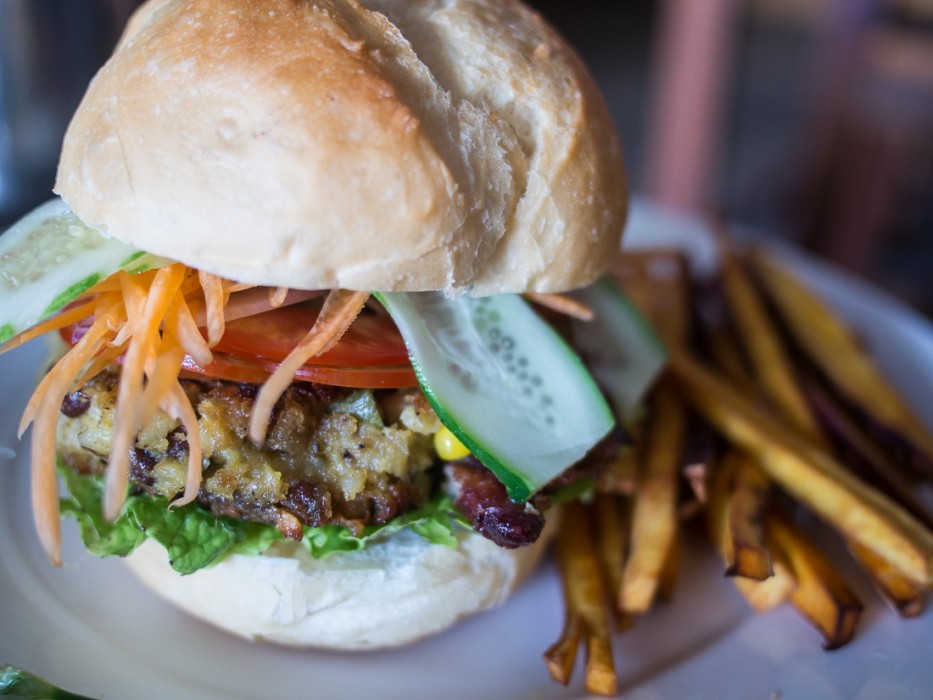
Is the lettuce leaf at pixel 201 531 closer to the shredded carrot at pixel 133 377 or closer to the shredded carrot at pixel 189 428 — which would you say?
the shredded carrot at pixel 189 428

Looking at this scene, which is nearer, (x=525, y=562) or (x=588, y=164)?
(x=588, y=164)

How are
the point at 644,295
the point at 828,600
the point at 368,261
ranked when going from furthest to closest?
the point at 644,295 < the point at 828,600 < the point at 368,261

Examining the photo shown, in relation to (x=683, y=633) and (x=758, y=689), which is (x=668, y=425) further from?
(x=758, y=689)

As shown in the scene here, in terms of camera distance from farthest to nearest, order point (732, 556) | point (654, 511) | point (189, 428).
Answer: point (654, 511), point (732, 556), point (189, 428)

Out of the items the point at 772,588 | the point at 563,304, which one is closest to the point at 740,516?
the point at 772,588

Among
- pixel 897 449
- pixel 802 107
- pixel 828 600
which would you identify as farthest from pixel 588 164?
pixel 802 107

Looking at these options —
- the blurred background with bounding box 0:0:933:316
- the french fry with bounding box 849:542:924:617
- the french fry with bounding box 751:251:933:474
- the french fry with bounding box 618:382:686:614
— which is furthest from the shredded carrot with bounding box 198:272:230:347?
the blurred background with bounding box 0:0:933:316

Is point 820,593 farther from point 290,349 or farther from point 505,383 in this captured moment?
point 290,349
